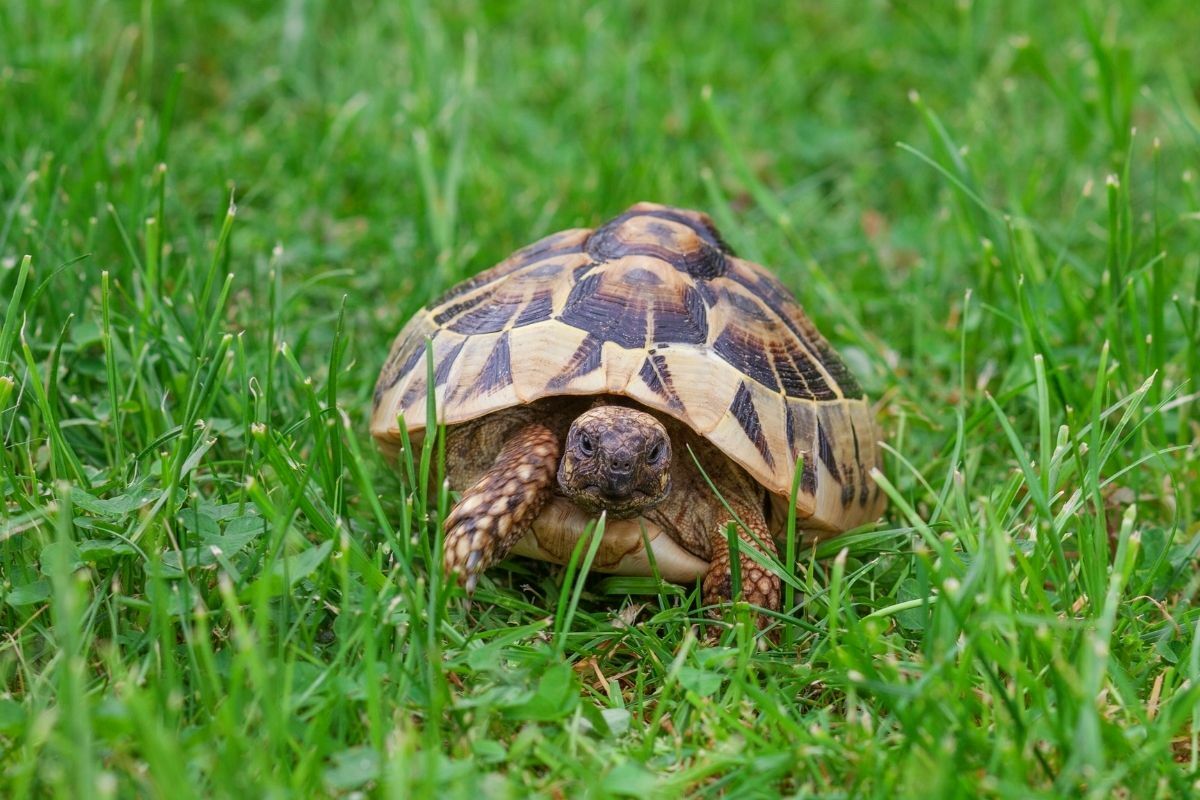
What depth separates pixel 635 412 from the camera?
102 inches

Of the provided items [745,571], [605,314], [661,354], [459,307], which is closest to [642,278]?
[605,314]

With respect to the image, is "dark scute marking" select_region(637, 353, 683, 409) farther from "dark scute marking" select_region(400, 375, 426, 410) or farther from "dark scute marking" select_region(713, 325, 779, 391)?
"dark scute marking" select_region(400, 375, 426, 410)

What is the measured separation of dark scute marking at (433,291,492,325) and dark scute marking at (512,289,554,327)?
17cm

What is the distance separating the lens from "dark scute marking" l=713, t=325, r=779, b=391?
2795 millimetres

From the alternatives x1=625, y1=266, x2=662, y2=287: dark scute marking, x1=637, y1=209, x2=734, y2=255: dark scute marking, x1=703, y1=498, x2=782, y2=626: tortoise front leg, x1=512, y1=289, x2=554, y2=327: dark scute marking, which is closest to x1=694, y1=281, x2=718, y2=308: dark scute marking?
x1=625, y1=266, x2=662, y2=287: dark scute marking

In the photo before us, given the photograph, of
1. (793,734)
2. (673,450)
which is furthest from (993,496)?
(793,734)

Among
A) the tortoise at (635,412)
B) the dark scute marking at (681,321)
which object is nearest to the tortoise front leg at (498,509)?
the tortoise at (635,412)

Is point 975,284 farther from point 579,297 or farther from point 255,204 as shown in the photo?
point 255,204

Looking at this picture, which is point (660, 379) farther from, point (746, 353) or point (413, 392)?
point (413, 392)

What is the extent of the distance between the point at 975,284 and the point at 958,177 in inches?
23.1

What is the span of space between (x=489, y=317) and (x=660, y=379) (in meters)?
0.51

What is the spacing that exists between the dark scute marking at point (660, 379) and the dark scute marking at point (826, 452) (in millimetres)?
448

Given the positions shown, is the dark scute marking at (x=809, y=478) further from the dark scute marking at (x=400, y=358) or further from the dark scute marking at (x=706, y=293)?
the dark scute marking at (x=400, y=358)

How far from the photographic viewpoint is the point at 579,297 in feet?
9.34
